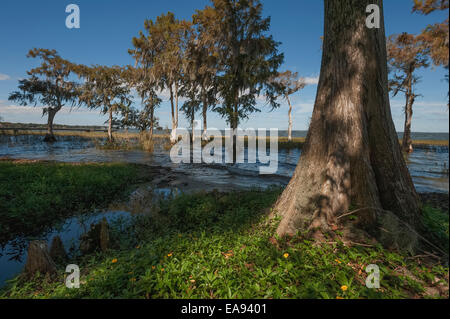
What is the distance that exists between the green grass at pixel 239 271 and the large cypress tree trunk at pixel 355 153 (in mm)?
384

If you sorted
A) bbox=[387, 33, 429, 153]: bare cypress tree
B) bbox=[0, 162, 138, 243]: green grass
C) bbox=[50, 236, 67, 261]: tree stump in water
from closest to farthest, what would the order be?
1. bbox=[50, 236, 67, 261]: tree stump in water
2. bbox=[0, 162, 138, 243]: green grass
3. bbox=[387, 33, 429, 153]: bare cypress tree

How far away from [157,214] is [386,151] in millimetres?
4766

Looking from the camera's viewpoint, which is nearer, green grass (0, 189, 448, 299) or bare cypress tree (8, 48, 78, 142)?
green grass (0, 189, 448, 299)

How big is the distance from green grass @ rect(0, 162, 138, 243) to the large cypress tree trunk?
5.28 m

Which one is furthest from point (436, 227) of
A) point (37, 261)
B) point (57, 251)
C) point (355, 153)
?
point (57, 251)

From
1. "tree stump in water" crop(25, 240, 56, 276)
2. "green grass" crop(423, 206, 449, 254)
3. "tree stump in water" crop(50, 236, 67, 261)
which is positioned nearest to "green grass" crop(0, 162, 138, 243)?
"tree stump in water" crop(50, 236, 67, 261)

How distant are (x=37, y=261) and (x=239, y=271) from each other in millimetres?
2901

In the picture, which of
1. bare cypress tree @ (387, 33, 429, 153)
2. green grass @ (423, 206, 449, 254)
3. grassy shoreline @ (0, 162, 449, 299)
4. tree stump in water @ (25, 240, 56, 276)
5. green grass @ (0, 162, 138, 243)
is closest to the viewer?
grassy shoreline @ (0, 162, 449, 299)

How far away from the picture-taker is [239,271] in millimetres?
2568

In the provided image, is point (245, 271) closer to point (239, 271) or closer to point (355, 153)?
point (239, 271)

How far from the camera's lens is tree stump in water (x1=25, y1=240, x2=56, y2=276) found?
2.90 meters

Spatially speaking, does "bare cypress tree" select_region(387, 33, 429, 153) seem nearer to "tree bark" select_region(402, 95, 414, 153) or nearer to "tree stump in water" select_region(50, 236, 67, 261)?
"tree bark" select_region(402, 95, 414, 153)
